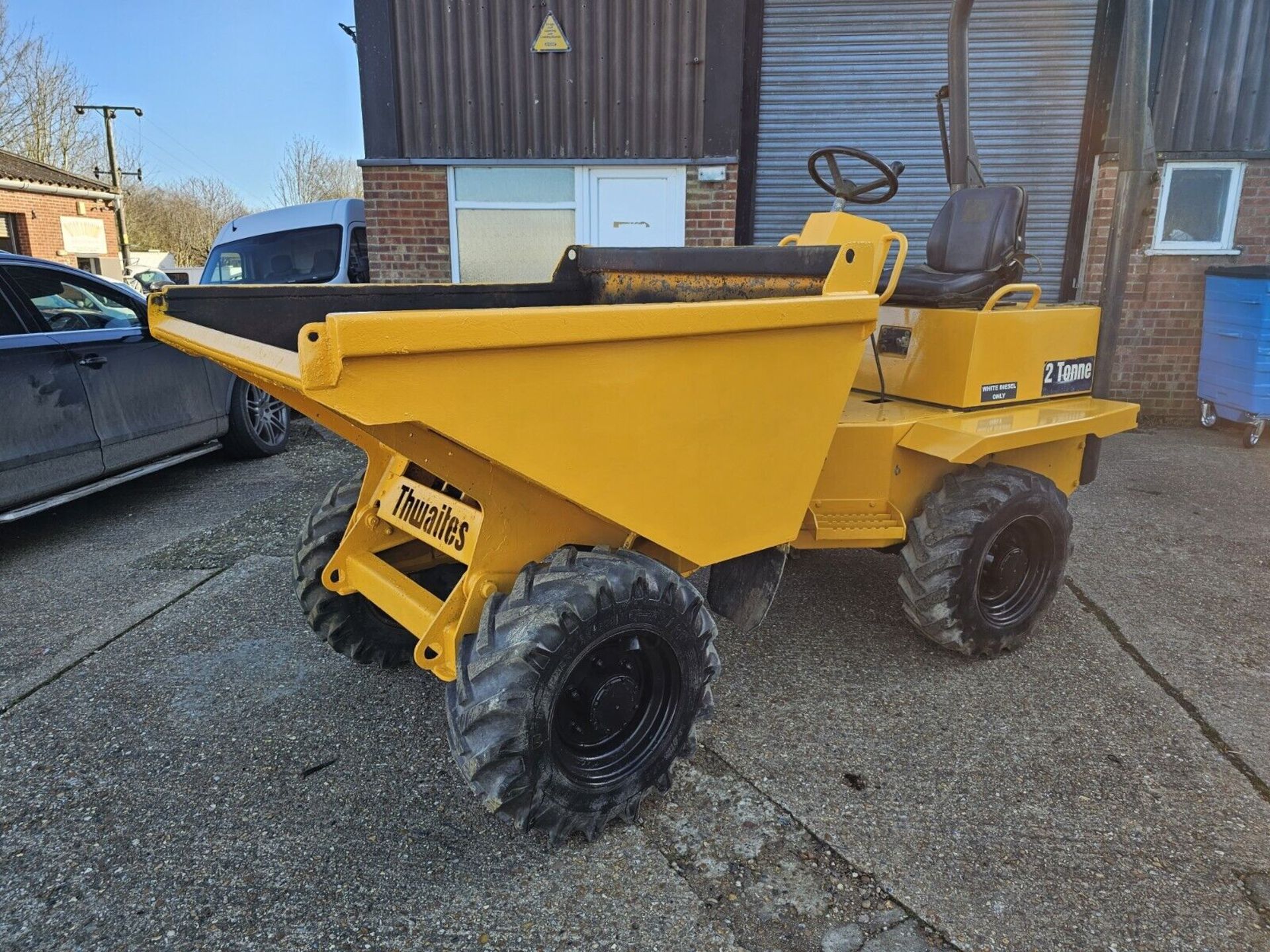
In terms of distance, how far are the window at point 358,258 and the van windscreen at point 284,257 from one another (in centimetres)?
12

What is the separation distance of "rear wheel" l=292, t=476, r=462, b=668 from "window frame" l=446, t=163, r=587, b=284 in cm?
531

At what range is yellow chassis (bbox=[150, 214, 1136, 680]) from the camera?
1876 mm

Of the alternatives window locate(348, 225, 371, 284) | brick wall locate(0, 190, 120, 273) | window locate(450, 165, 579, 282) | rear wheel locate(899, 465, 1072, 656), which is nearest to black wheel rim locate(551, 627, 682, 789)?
rear wheel locate(899, 465, 1072, 656)

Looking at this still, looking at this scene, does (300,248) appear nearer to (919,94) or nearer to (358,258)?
(358,258)

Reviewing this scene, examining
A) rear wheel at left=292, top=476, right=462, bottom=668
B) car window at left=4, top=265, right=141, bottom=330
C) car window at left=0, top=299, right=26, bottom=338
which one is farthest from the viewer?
car window at left=4, top=265, right=141, bottom=330

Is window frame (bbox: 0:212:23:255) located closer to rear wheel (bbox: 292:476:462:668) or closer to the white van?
the white van

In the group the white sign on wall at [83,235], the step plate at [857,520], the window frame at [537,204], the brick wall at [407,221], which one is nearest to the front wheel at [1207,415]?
the window frame at [537,204]

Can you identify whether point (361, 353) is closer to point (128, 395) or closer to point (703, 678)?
point (703, 678)

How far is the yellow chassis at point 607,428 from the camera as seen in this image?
188cm

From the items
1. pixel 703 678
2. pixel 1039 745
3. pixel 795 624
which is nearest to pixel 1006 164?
pixel 795 624

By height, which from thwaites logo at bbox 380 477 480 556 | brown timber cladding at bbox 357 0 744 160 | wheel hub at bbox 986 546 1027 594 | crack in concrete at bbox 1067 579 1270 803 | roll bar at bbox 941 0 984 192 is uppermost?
brown timber cladding at bbox 357 0 744 160

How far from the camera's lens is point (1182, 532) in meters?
5.15

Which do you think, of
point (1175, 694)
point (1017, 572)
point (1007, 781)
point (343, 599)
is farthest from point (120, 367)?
point (1175, 694)

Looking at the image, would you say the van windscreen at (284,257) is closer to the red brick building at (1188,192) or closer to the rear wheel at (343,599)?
the rear wheel at (343,599)
